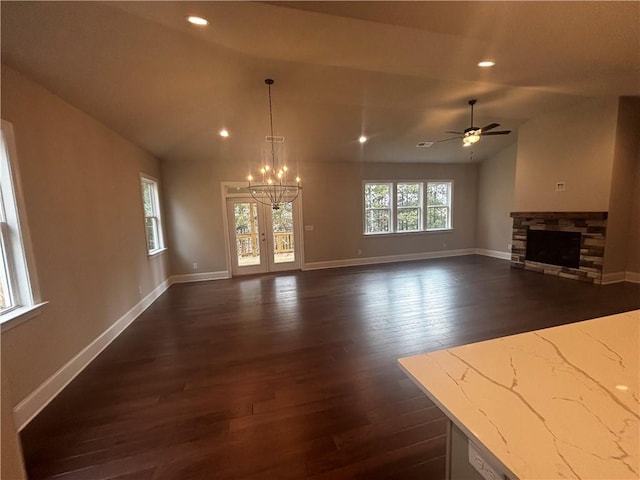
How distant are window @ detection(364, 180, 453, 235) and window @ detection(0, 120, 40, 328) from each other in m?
6.34

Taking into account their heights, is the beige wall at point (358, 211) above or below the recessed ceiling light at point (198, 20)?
below

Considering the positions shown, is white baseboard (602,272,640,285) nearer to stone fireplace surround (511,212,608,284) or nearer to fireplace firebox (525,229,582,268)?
stone fireplace surround (511,212,608,284)

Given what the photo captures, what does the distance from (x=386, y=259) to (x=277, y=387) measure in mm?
5760

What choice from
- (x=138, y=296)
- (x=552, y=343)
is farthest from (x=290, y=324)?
(x=552, y=343)

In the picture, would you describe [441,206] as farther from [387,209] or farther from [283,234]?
[283,234]

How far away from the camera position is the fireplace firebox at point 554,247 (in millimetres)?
5332

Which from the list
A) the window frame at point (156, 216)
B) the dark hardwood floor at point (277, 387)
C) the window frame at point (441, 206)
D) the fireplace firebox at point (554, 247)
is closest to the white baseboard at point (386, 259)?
the window frame at point (441, 206)

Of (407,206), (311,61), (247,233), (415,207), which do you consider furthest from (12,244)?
(415,207)

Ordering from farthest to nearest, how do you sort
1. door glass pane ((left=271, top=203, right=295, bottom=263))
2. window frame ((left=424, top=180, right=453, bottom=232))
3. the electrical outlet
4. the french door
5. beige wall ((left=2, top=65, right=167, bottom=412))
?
window frame ((left=424, top=180, right=453, bottom=232)) < door glass pane ((left=271, top=203, right=295, bottom=263)) < the french door < beige wall ((left=2, top=65, right=167, bottom=412)) < the electrical outlet

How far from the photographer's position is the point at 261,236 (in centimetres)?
659

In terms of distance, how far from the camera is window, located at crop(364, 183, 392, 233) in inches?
293

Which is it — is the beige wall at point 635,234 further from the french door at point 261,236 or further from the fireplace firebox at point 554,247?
the french door at point 261,236

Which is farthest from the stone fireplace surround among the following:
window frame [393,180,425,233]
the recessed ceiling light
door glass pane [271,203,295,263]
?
the recessed ceiling light

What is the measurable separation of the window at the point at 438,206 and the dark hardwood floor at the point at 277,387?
11.5 ft
